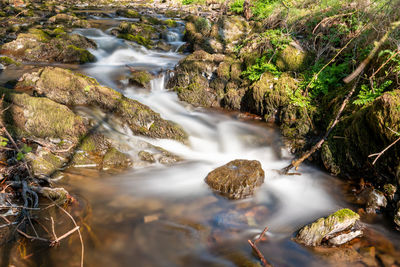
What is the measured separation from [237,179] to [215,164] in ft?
3.94

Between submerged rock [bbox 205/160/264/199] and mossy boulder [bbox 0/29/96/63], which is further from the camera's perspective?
mossy boulder [bbox 0/29/96/63]

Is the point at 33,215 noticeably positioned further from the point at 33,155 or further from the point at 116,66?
the point at 116,66

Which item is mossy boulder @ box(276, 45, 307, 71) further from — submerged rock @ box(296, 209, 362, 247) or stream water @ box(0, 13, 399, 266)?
submerged rock @ box(296, 209, 362, 247)

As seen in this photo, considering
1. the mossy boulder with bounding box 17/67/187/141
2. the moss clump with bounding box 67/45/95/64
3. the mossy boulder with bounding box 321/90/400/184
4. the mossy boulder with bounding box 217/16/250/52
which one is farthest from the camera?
the mossy boulder with bounding box 217/16/250/52

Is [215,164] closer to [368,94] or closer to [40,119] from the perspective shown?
[368,94]

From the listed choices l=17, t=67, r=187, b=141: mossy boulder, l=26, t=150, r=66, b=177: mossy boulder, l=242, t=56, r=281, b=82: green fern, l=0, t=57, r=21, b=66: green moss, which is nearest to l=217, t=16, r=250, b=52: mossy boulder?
l=242, t=56, r=281, b=82: green fern

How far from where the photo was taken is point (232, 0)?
52.0 feet

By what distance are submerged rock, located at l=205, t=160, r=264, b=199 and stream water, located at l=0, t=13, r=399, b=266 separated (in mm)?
161

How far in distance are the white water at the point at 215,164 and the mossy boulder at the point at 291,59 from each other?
2220 mm

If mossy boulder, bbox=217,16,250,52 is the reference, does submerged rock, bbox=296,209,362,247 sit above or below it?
below

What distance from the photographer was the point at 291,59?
313 inches

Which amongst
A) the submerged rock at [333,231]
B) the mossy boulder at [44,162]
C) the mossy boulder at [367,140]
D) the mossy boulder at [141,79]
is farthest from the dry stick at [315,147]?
the mossy boulder at [141,79]

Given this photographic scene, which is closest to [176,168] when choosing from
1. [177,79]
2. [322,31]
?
[177,79]

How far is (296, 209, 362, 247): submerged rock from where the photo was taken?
3.55 meters
